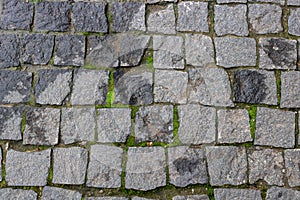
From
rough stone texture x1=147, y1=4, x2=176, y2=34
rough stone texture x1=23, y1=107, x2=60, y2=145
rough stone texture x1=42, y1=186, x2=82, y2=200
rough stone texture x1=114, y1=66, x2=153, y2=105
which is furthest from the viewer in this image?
rough stone texture x1=147, y1=4, x2=176, y2=34

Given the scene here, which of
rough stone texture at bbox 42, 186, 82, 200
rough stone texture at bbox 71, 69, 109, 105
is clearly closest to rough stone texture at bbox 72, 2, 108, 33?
rough stone texture at bbox 71, 69, 109, 105

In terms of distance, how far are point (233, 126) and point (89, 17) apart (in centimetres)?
163

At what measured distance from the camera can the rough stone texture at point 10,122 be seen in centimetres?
351

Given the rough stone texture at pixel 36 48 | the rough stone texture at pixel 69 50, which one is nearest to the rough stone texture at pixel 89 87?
the rough stone texture at pixel 69 50

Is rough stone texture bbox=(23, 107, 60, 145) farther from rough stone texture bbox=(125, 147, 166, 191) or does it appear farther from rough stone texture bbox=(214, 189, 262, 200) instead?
rough stone texture bbox=(214, 189, 262, 200)

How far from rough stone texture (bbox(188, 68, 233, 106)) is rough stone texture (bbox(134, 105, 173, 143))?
0.26 m

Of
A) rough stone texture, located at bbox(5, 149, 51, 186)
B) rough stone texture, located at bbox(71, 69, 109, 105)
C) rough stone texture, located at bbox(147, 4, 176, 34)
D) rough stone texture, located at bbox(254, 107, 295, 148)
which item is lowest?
rough stone texture, located at bbox(5, 149, 51, 186)

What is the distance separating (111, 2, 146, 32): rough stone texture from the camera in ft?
12.5

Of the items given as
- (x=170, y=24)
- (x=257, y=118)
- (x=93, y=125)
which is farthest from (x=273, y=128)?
(x=93, y=125)

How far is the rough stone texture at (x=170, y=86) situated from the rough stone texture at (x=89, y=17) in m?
0.68

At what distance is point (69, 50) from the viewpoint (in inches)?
147

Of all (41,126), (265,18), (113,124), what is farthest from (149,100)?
(265,18)

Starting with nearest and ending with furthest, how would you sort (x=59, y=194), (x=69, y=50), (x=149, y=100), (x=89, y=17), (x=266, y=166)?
(x=59, y=194) → (x=266, y=166) → (x=149, y=100) → (x=69, y=50) → (x=89, y=17)

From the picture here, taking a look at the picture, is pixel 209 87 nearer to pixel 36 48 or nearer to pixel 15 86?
pixel 36 48
